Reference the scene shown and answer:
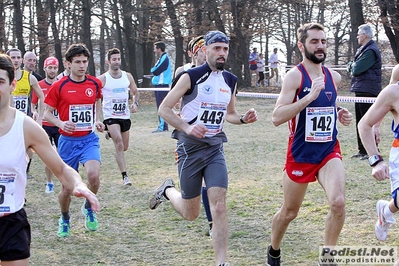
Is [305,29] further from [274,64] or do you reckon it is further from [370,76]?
[274,64]

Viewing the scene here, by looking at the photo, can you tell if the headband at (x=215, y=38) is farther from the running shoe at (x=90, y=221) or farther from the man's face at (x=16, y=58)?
the man's face at (x=16, y=58)

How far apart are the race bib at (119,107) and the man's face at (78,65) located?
2.72 metres

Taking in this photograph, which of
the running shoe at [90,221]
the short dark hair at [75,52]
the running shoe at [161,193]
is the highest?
the short dark hair at [75,52]

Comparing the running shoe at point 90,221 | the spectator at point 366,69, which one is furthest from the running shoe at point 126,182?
the spectator at point 366,69

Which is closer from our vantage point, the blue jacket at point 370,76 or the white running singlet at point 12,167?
the white running singlet at point 12,167

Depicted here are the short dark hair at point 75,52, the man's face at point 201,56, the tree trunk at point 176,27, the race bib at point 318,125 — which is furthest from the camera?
the tree trunk at point 176,27

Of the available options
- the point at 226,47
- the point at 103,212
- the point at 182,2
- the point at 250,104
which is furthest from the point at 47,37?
the point at 226,47

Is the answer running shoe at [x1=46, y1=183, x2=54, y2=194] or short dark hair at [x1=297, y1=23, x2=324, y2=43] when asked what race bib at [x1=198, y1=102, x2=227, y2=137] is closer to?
short dark hair at [x1=297, y1=23, x2=324, y2=43]

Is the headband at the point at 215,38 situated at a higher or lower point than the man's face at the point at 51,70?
higher

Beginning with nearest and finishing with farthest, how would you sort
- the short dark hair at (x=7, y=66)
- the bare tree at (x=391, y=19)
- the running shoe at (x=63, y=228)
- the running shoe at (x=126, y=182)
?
the short dark hair at (x=7, y=66) < the running shoe at (x=63, y=228) < the running shoe at (x=126, y=182) < the bare tree at (x=391, y=19)

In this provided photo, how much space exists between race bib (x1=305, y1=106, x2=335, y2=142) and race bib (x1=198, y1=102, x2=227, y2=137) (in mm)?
874

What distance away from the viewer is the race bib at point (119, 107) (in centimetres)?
1029

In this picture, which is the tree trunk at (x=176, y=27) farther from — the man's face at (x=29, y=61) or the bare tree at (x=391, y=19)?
the man's face at (x=29, y=61)

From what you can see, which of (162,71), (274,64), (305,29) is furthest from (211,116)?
(274,64)
